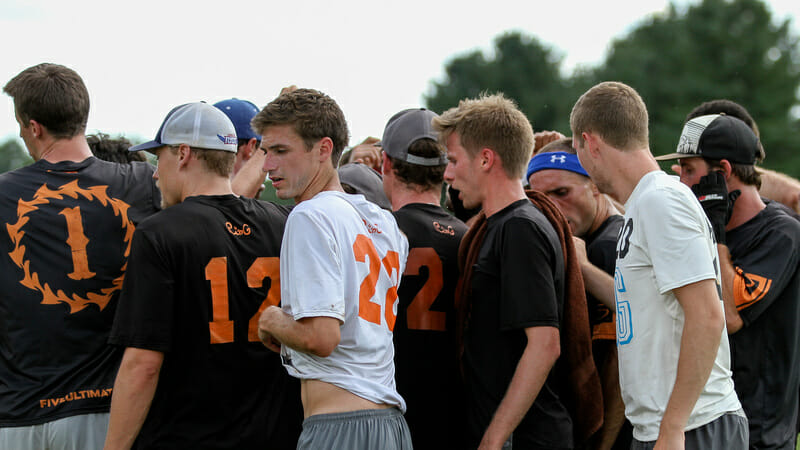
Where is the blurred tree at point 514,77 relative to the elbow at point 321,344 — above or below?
above

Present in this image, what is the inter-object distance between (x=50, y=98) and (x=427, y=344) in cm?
259

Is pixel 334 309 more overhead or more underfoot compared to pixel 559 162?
more underfoot

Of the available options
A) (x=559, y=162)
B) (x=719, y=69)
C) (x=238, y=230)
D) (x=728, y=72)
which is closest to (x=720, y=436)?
(x=559, y=162)

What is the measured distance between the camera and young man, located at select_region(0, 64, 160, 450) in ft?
13.4

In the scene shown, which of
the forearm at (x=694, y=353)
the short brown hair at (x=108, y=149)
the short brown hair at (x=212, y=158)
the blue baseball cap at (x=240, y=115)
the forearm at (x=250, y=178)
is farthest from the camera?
the short brown hair at (x=108, y=149)

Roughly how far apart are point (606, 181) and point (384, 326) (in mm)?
1249

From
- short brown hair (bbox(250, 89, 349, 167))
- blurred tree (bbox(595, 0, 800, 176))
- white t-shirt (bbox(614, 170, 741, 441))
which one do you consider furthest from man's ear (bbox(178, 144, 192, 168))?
blurred tree (bbox(595, 0, 800, 176))

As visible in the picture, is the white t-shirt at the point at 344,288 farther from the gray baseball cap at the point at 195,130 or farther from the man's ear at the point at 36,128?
the man's ear at the point at 36,128

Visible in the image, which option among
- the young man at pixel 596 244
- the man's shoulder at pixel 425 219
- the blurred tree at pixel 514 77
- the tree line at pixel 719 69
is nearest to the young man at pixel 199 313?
the man's shoulder at pixel 425 219

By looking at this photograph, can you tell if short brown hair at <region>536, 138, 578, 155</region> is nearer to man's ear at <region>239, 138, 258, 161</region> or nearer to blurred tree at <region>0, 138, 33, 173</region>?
man's ear at <region>239, 138, 258, 161</region>

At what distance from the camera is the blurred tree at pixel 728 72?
134ft

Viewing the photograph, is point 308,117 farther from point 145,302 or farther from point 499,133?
point 145,302

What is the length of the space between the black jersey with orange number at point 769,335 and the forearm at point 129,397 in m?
3.15

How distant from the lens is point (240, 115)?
505 centimetres
